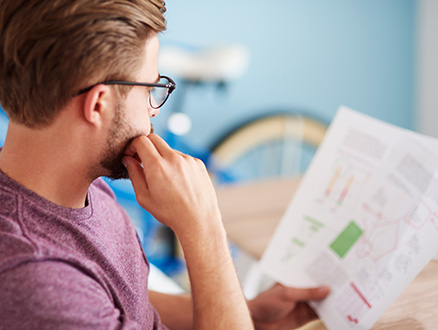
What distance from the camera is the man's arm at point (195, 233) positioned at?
0.72m

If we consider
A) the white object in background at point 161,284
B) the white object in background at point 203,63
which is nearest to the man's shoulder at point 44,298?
the white object in background at point 161,284

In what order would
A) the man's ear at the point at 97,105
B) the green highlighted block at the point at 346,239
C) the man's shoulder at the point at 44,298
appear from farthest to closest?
the green highlighted block at the point at 346,239 → the man's ear at the point at 97,105 → the man's shoulder at the point at 44,298

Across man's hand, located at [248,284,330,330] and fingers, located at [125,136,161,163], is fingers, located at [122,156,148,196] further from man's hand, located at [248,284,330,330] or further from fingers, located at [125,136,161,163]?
man's hand, located at [248,284,330,330]

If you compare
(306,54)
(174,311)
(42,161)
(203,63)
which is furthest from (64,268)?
(306,54)

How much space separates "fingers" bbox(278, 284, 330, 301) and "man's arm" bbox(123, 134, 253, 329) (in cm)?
17

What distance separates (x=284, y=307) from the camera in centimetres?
91

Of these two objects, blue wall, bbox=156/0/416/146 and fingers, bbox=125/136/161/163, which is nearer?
fingers, bbox=125/136/161/163

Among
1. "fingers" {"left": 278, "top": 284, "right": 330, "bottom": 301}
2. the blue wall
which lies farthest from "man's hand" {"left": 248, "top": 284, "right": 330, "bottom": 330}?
the blue wall

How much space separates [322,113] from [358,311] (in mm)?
2340

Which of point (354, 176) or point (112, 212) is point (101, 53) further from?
point (354, 176)

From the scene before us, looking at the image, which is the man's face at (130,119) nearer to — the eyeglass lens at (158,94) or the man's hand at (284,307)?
the eyeglass lens at (158,94)

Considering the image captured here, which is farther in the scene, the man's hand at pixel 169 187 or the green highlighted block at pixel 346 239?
the green highlighted block at pixel 346 239

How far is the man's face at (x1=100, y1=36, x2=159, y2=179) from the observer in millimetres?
714

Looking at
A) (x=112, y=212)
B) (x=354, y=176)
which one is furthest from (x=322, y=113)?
(x=112, y=212)
